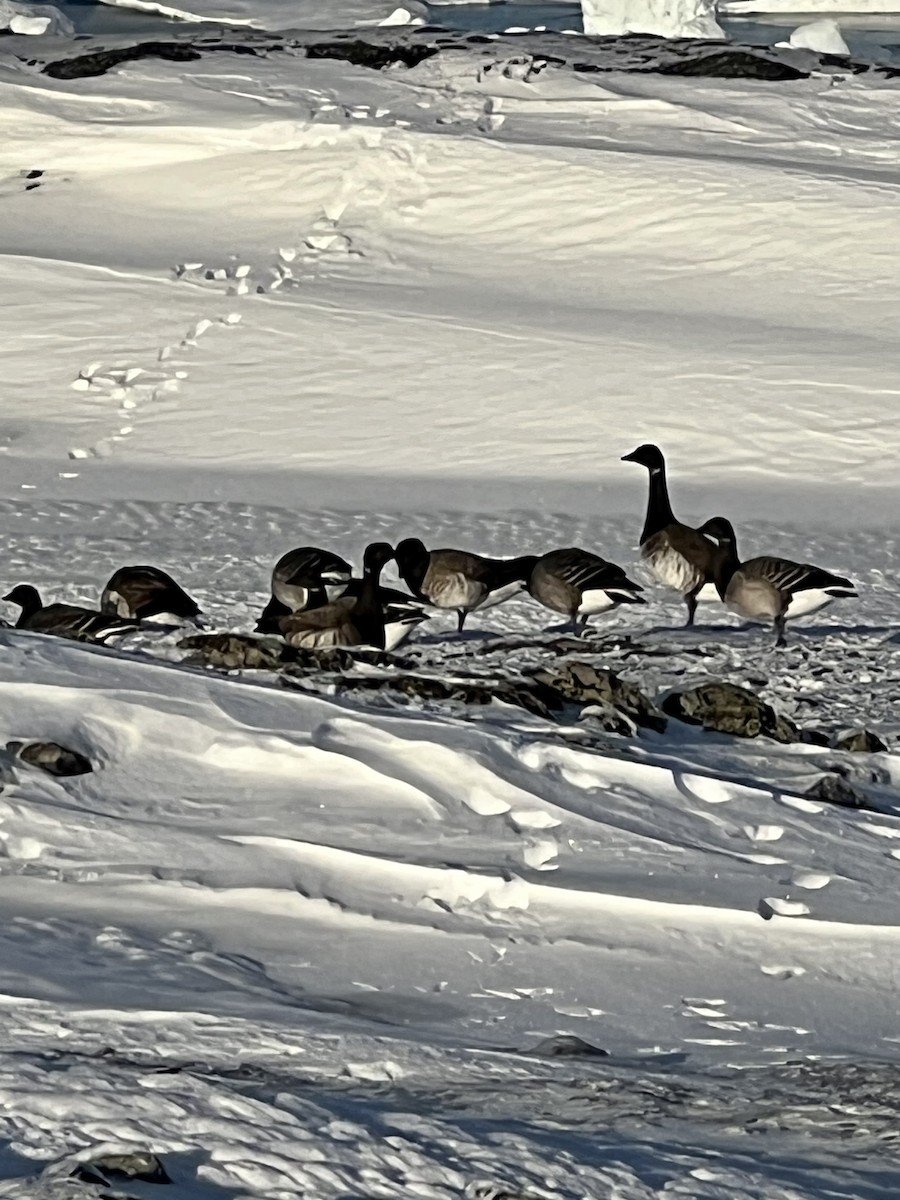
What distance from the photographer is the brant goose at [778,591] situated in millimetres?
9359

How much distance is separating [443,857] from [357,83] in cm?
1435

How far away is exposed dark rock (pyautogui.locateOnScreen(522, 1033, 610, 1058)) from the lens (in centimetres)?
486

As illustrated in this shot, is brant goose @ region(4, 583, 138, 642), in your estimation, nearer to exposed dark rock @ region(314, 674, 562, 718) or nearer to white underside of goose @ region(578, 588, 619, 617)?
exposed dark rock @ region(314, 674, 562, 718)

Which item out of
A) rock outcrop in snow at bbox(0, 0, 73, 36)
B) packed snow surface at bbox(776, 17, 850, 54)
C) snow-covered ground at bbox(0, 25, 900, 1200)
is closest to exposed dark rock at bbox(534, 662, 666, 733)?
snow-covered ground at bbox(0, 25, 900, 1200)

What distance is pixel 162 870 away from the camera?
5910mm

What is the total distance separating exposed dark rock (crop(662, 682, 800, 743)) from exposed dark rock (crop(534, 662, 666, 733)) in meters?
0.11

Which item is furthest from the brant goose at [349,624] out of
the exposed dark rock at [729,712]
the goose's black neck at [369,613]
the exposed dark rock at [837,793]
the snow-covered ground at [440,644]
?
the exposed dark rock at [837,793]

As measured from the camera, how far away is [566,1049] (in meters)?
4.89

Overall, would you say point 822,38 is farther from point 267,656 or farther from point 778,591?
point 267,656

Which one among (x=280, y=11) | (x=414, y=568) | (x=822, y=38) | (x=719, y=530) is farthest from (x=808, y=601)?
(x=280, y=11)

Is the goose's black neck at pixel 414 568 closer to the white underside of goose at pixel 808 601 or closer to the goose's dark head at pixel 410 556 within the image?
the goose's dark head at pixel 410 556

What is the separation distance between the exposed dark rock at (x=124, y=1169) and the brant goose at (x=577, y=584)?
19.1 ft

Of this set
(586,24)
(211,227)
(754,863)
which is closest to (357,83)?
(211,227)

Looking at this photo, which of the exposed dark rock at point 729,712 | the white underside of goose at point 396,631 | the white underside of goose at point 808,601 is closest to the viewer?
the exposed dark rock at point 729,712
